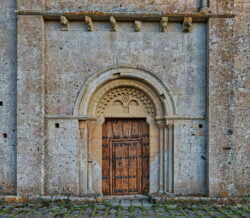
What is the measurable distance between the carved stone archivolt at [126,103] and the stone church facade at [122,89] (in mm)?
60

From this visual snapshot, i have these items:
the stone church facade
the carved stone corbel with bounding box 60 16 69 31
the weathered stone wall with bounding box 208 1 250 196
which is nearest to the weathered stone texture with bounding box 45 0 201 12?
the stone church facade

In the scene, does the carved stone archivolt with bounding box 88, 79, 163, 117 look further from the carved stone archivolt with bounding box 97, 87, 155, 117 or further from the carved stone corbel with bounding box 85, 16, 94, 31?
the carved stone corbel with bounding box 85, 16, 94, 31

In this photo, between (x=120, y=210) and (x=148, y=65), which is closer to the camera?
(x=120, y=210)

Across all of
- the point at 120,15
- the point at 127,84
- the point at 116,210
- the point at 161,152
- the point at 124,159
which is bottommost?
the point at 116,210

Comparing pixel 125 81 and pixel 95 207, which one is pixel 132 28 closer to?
pixel 125 81

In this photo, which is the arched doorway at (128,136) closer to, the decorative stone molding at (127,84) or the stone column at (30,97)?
the decorative stone molding at (127,84)

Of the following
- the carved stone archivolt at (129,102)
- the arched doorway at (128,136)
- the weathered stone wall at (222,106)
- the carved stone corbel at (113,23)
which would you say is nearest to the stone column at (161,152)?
the arched doorway at (128,136)

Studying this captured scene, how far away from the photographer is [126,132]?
615cm

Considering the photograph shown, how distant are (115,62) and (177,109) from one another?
2108mm

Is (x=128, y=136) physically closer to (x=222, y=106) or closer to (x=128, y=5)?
(x=222, y=106)

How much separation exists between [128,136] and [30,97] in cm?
284

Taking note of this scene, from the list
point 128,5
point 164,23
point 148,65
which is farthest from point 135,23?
point 148,65

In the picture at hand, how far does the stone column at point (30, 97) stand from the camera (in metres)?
5.50

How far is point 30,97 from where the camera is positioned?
5.54 metres
